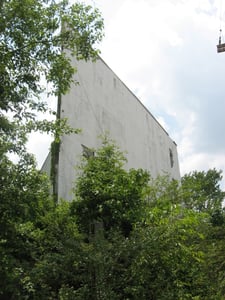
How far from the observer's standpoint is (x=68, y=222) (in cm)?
737

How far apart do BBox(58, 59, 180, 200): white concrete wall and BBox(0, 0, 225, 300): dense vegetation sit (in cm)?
266

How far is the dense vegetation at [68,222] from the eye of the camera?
6.06 metres

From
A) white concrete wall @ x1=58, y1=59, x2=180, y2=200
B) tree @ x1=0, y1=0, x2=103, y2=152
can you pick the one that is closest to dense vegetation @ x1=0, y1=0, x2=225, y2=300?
tree @ x1=0, y1=0, x2=103, y2=152

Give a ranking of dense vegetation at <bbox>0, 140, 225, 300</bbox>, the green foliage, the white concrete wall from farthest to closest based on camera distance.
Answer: the white concrete wall, the green foliage, dense vegetation at <bbox>0, 140, 225, 300</bbox>

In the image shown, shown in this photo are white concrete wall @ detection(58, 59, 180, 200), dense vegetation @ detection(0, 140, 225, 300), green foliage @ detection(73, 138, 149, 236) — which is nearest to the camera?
dense vegetation @ detection(0, 140, 225, 300)

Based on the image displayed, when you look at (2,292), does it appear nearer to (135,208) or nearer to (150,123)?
(135,208)

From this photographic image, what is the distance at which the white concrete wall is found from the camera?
36.6ft

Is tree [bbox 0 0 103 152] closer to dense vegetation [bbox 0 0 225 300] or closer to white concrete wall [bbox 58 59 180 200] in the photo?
dense vegetation [bbox 0 0 225 300]

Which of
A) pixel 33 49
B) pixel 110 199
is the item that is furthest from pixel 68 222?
pixel 33 49

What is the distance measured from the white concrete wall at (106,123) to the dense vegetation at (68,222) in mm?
2661

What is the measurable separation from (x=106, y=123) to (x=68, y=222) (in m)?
7.35

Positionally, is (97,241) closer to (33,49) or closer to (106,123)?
(33,49)

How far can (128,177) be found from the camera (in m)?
7.50

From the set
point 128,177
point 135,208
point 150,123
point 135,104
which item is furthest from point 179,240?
point 150,123
